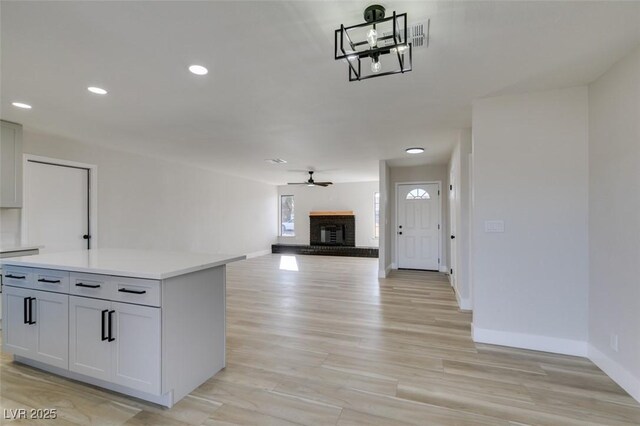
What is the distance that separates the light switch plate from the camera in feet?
9.56

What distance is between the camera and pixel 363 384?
2.24m

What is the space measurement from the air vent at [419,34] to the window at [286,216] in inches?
348

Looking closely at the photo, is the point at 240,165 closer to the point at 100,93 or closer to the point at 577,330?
the point at 100,93

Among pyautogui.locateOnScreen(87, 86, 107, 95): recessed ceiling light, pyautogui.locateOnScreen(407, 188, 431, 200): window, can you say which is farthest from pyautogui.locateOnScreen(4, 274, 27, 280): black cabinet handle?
pyautogui.locateOnScreen(407, 188, 431, 200): window

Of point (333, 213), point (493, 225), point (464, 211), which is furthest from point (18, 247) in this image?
point (333, 213)

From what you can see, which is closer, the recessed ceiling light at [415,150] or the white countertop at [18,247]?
the white countertop at [18,247]

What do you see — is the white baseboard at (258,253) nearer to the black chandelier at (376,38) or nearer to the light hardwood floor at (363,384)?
the light hardwood floor at (363,384)

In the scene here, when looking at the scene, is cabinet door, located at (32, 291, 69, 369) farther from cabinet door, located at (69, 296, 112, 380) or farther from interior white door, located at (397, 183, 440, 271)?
interior white door, located at (397, 183, 440, 271)

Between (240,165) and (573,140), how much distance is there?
18.3 ft

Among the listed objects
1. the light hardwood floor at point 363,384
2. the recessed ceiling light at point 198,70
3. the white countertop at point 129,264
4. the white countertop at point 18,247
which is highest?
the recessed ceiling light at point 198,70

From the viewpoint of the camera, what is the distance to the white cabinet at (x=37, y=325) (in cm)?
225

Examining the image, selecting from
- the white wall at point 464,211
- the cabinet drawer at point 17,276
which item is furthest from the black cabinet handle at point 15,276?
the white wall at point 464,211

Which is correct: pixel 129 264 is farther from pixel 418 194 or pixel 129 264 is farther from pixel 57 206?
pixel 418 194

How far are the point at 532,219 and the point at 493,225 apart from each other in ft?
1.08
